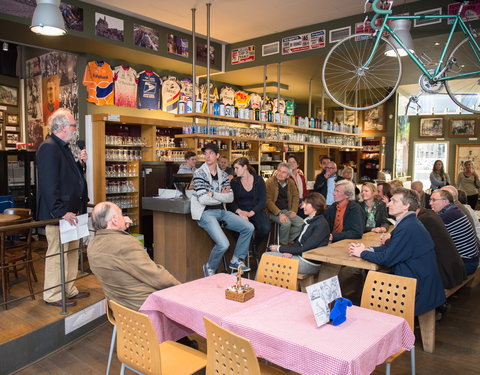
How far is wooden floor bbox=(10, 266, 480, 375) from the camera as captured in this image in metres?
3.29

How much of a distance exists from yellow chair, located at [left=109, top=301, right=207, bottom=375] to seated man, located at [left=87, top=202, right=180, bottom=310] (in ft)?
A: 1.33

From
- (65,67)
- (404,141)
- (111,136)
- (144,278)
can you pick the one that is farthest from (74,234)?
(404,141)

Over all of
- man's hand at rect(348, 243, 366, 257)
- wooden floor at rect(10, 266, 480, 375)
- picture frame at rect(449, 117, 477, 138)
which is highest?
picture frame at rect(449, 117, 477, 138)

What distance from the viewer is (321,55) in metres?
7.14

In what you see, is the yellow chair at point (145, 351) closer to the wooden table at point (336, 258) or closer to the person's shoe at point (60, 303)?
the wooden table at point (336, 258)

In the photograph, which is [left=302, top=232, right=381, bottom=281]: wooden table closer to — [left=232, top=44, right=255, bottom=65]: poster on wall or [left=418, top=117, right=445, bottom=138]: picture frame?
[left=232, top=44, right=255, bottom=65]: poster on wall

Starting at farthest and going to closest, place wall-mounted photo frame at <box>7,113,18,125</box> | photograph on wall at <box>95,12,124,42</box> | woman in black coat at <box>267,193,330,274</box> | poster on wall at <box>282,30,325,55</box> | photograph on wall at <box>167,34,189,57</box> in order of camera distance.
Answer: wall-mounted photo frame at <box>7,113,18,125</box> → photograph on wall at <box>167,34,189,57</box> → poster on wall at <box>282,30,325,55</box> → photograph on wall at <box>95,12,124,42</box> → woman in black coat at <box>267,193,330,274</box>

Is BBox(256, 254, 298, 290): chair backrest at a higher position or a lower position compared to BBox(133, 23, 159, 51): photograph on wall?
lower

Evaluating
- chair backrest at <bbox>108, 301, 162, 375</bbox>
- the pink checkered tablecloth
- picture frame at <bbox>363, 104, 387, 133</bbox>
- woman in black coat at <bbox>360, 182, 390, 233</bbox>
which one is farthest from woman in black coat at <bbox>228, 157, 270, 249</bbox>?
picture frame at <bbox>363, 104, 387, 133</bbox>

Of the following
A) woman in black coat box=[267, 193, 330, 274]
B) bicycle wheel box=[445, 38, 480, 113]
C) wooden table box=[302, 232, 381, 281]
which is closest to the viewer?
wooden table box=[302, 232, 381, 281]

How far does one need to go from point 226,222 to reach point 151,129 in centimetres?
357

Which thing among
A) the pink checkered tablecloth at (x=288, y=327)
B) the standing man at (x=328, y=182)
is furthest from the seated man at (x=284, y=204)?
the pink checkered tablecloth at (x=288, y=327)

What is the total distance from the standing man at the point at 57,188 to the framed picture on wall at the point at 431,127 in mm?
12766

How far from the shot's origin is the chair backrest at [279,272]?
3143mm
